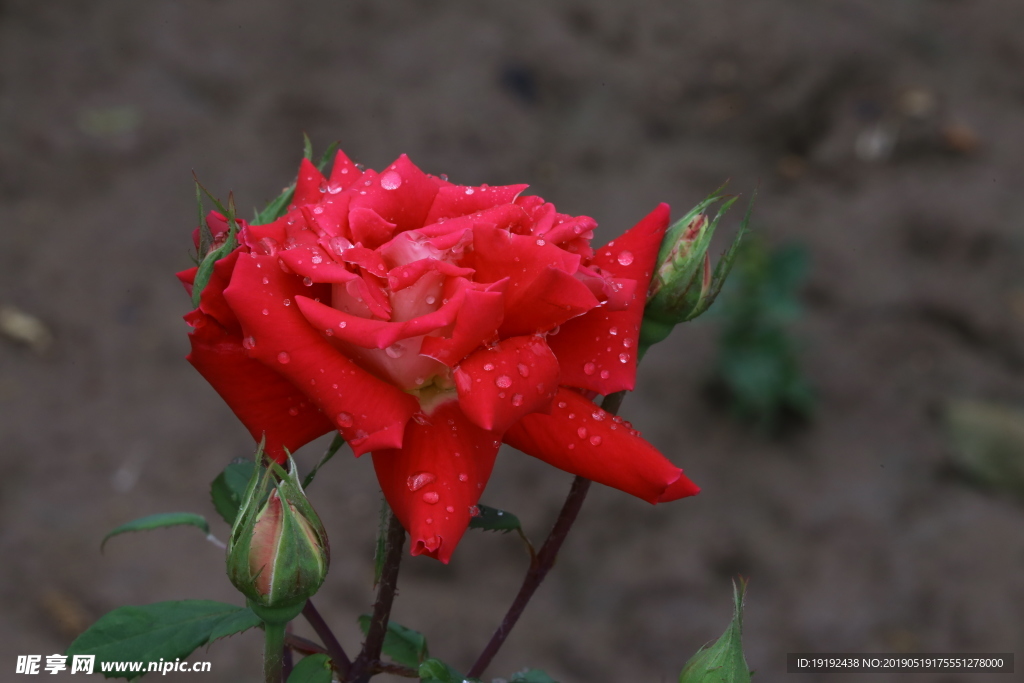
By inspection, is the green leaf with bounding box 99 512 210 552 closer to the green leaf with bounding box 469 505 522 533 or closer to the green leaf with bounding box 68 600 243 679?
the green leaf with bounding box 68 600 243 679

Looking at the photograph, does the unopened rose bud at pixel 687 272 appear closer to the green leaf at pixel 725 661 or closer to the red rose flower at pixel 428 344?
the red rose flower at pixel 428 344

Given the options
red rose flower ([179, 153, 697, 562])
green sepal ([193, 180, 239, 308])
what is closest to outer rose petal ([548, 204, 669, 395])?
red rose flower ([179, 153, 697, 562])

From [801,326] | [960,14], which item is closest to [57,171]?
[801,326]

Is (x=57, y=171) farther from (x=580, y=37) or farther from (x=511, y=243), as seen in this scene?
(x=511, y=243)

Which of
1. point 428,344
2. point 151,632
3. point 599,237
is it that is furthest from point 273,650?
point 599,237

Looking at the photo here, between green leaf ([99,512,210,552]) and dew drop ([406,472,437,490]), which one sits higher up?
dew drop ([406,472,437,490])

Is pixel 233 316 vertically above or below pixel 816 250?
below

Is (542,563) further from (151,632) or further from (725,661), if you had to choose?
(151,632)
